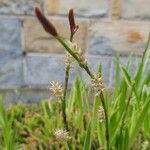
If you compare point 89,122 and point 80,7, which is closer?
point 89,122

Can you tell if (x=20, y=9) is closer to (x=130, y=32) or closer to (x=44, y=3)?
(x=44, y=3)

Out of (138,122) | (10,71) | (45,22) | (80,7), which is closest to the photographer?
(45,22)

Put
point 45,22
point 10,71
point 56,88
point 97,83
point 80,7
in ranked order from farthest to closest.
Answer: point 10,71
point 80,7
point 56,88
point 97,83
point 45,22

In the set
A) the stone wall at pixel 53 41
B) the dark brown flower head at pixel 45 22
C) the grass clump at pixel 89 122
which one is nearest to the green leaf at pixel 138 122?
the grass clump at pixel 89 122

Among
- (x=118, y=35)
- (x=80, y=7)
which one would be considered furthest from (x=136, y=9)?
(x=80, y=7)

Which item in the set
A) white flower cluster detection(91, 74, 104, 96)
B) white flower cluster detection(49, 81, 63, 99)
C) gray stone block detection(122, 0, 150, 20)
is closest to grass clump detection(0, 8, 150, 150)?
white flower cluster detection(49, 81, 63, 99)

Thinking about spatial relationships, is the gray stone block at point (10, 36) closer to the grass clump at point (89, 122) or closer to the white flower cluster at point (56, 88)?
the grass clump at point (89, 122)

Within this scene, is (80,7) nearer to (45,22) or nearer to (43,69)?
(43,69)
